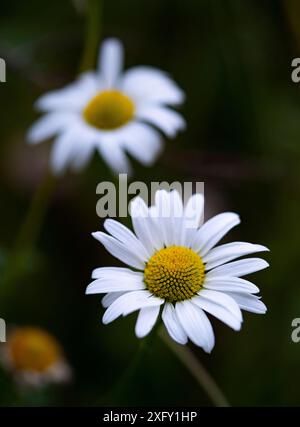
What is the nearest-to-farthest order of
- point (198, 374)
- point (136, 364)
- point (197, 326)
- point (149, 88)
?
point (197, 326)
point (136, 364)
point (198, 374)
point (149, 88)

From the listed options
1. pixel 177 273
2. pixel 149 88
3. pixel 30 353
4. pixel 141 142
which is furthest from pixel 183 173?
pixel 177 273

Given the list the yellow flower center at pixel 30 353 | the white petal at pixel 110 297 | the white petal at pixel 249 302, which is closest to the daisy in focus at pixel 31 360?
the yellow flower center at pixel 30 353

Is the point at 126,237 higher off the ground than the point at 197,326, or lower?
higher

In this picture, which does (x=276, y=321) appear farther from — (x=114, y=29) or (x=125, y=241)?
(x=114, y=29)

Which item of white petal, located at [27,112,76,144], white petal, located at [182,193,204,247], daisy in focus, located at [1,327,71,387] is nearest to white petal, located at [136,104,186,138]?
white petal, located at [27,112,76,144]

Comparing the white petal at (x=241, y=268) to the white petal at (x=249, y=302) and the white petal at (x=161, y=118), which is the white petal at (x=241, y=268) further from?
the white petal at (x=161, y=118)

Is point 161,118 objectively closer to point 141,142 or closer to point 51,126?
point 141,142

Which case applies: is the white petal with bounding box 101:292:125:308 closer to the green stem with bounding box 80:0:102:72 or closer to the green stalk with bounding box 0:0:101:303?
the green stalk with bounding box 0:0:101:303
